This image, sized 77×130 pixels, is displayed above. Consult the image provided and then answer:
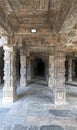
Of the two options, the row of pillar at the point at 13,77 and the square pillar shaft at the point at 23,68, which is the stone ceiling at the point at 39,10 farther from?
the square pillar shaft at the point at 23,68

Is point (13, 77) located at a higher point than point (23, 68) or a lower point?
lower

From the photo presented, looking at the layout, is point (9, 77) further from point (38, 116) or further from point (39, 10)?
point (39, 10)

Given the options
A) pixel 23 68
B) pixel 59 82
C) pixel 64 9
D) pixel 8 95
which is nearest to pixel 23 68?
pixel 23 68

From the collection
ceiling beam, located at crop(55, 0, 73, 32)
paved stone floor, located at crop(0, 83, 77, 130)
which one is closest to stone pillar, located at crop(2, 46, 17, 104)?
paved stone floor, located at crop(0, 83, 77, 130)

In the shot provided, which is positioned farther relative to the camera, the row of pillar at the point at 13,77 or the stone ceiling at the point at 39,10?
the row of pillar at the point at 13,77

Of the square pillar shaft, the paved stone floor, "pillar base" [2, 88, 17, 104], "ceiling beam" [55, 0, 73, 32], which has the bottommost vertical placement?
the paved stone floor

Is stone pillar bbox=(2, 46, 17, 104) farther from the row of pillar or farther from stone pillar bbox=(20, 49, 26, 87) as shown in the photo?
stone pillar bbox=(20, 49, 26, 87)

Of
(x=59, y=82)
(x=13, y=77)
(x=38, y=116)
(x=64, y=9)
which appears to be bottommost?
(x=38, y=116)

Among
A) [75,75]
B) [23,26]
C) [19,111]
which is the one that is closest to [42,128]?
[19,111]

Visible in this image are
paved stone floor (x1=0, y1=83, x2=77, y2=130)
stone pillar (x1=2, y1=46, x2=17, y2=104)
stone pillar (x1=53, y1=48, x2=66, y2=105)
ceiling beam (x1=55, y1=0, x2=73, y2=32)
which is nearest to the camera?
ceiling beam (x1=55, y1=0, x2=73, y2=32)

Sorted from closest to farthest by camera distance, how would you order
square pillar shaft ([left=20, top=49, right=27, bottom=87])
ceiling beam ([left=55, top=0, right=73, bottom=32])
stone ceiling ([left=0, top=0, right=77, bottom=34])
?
ceiling beam ([left=55, top=0, right=73, bottom=32]) → stone ceiling ([left=0, top=0, right=77, bottom=34]) → square pillar shaft ([left=20, top=49, right=27, bottom=87])

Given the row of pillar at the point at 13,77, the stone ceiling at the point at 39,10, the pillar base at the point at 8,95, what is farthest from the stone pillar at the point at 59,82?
the stone ceiling at the point at 39,10

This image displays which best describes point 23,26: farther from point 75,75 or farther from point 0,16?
point 75,75

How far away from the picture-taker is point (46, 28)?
229 inches
